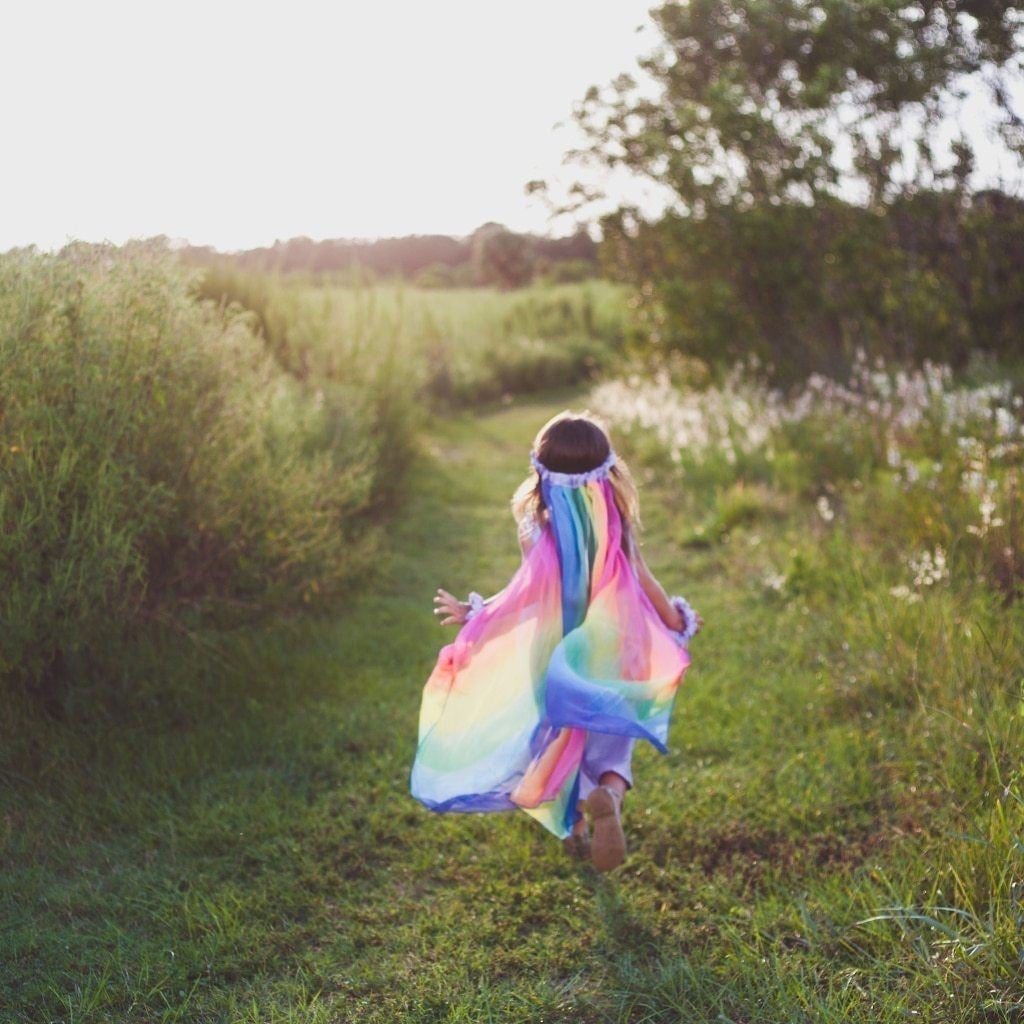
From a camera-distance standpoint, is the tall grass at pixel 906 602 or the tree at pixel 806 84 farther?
the tree at pixel 806 84

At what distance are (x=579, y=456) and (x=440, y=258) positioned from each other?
77.7 feet

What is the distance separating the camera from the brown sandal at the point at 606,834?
292cm

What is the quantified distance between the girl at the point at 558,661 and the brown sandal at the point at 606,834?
0.07m

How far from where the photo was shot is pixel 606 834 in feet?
9.64

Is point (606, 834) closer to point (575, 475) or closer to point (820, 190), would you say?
point (575, 475)

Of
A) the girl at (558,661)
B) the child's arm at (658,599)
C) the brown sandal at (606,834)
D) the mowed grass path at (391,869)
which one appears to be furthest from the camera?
the child's arm at (658,599)

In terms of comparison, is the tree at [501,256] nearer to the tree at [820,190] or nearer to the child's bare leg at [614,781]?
the tree at [820,190]

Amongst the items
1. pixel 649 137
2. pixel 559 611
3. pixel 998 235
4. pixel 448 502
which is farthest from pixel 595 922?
pixel 649 137

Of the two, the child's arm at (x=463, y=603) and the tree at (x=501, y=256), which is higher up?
the tree at (x=501, y=256)

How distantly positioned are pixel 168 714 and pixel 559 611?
196 centimetres

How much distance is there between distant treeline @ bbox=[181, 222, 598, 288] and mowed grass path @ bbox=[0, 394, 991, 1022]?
519 cm

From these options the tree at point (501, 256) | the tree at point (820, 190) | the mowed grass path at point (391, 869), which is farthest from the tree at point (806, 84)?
the tree at point (501, 256)

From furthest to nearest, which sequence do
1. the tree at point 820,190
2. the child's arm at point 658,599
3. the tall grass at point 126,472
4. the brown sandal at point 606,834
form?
the tree at point 820,190 < the tall grass at point 126,472 < the child's arm at point 658,599 < the brown sandal at point 606,834

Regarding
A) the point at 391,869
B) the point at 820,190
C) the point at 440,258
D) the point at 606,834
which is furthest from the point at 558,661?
the point at 440,258
